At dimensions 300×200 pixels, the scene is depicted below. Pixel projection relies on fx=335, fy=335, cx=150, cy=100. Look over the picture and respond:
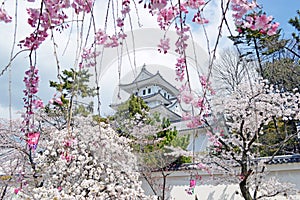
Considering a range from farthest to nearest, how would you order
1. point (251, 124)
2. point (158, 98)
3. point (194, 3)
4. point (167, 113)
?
point (158, 98) → point (167, 113) → point (251, 124) → point (194, 3)

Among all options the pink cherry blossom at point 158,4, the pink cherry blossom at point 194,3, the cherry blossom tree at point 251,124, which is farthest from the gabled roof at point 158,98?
the pink cherry blossom at point 158,4

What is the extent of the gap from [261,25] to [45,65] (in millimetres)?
662

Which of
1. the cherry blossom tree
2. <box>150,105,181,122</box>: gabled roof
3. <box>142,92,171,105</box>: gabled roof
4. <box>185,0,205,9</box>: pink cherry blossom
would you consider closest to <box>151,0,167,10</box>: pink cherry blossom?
<box>185,0,205,9</box>: pink cherry blossom

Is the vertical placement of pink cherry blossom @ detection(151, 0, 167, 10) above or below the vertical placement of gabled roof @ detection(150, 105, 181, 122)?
below

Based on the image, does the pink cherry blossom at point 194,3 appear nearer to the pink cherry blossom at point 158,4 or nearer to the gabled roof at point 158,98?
the pink cherry blossom at point 158,4

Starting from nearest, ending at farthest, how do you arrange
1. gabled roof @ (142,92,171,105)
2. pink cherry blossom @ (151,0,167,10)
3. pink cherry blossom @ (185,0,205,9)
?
pink cherry blossom @ (151,0,167,10) < pink cherry blossom @ (185,0,205,9) < gabled roof @ (142,92,171,105)

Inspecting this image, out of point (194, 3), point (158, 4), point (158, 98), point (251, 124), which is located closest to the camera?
point (158, 4)

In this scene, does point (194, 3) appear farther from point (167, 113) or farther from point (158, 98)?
point (158, 98)

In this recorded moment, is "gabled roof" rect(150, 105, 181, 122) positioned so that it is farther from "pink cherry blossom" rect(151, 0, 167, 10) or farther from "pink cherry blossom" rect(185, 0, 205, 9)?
"pink cherry blossom" rect(151, 0, 167, 10)

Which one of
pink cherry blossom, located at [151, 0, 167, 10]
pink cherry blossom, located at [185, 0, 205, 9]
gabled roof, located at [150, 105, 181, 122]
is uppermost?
gabled roof, located at [150, 105, 181, 122]

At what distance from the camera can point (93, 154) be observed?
12.4 ft

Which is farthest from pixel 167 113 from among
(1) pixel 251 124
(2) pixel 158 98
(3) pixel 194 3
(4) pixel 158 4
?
(4) pixel 158 4

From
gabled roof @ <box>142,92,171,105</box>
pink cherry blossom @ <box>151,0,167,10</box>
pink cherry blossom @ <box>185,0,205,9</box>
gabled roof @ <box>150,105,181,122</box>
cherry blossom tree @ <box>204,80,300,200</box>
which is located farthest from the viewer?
gabled roof @ <box>142,92,171,105</box>

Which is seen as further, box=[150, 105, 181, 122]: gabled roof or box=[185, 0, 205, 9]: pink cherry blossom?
box=[150, 105, 181, 122]: gabled roof
